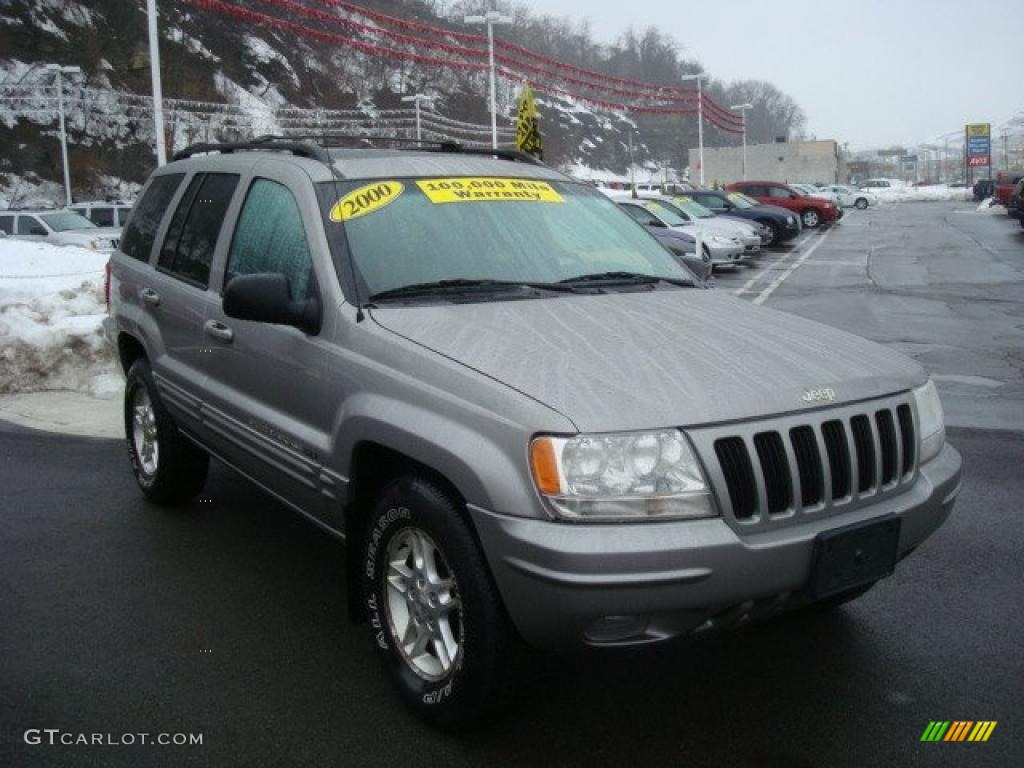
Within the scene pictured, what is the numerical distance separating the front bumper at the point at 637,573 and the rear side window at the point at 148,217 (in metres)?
3.26

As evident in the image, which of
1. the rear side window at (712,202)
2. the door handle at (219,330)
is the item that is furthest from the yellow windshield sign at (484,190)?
the rear side window at (712,202)

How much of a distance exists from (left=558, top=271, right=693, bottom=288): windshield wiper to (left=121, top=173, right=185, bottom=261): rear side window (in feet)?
7.85

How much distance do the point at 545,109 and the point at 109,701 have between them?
105 meters

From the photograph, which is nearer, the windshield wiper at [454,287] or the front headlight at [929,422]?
the front headlight at [929,422]

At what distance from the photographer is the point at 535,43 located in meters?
85.6

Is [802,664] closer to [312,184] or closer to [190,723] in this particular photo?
[190,723]

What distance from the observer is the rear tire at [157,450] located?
513 centimetres

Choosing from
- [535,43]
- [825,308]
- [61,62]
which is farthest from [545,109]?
[825,308]

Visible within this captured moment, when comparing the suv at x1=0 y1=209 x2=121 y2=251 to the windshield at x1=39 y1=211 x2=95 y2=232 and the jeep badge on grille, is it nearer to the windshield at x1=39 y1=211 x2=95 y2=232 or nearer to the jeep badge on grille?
the windshield at x1=39 y1=211 x2=95 y2=232

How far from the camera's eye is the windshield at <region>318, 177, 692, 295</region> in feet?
12.1

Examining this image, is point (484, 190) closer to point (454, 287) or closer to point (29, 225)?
point (454, 287)

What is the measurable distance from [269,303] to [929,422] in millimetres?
2260

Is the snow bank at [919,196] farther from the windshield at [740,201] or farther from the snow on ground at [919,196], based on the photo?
the windshield at [740,201]

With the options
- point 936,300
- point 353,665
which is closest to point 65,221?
point 936,300
